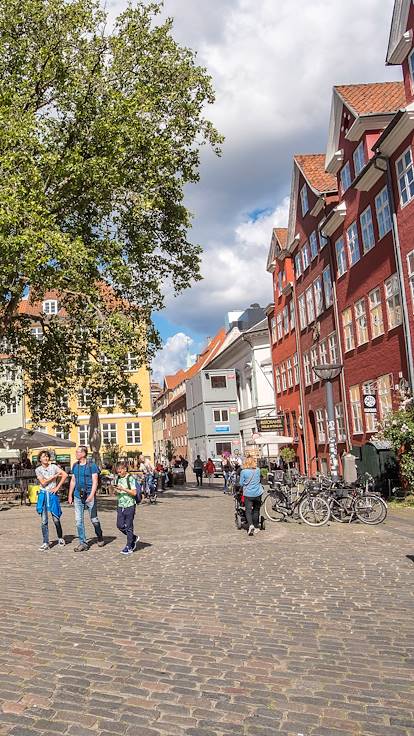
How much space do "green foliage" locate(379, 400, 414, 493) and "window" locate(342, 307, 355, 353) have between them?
7039 mm

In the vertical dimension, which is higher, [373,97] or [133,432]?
[373,97]

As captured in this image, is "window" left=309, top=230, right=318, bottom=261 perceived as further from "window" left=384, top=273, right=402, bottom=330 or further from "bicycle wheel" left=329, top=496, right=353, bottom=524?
"bicycle wheel" left=329, top=496, right=353, bottom=524

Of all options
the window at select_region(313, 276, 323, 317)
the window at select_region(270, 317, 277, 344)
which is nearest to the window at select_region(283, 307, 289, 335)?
the window at select_region(270, 317, 277, 344)

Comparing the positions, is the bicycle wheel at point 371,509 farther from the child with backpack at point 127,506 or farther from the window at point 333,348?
the window at point 333,348

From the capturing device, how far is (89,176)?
20500 mm

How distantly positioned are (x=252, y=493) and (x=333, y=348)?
1788cm

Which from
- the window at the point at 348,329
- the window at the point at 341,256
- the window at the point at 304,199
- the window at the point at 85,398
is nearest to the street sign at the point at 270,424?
the window at the point at 348,329

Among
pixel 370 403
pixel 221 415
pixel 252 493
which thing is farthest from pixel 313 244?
pixel 221 415

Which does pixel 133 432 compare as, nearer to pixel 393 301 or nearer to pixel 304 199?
pixel 304 199

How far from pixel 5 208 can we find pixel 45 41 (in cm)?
697

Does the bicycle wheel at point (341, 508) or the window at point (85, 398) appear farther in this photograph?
the window at point (85, 398)

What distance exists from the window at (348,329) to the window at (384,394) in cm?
345

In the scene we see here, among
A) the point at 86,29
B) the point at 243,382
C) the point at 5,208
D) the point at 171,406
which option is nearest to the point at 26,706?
the point at 5,208

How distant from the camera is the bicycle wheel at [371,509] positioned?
579 inches
